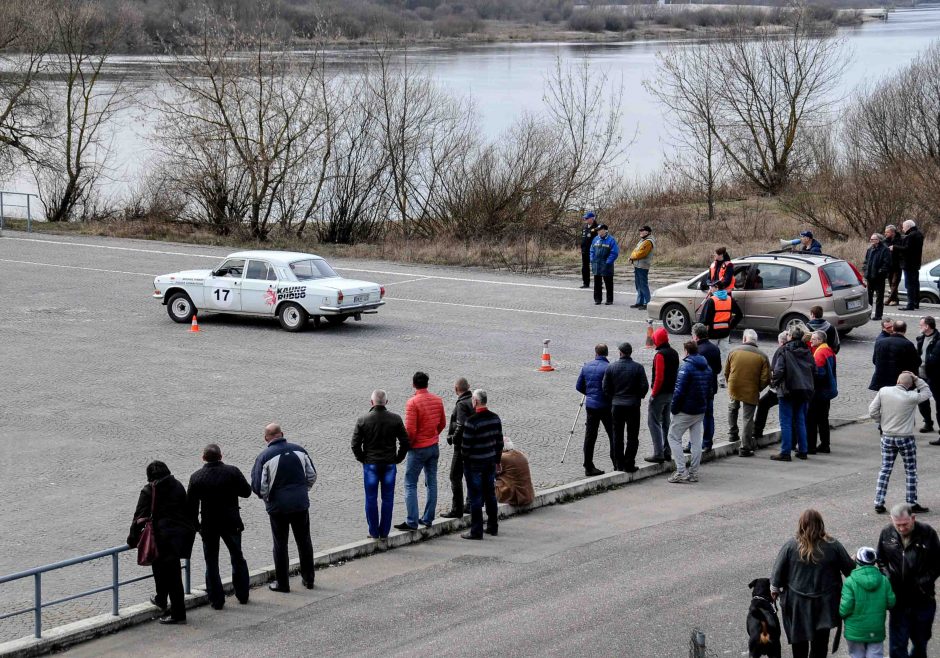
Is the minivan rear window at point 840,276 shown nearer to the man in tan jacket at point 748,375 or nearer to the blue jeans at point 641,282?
the blue jeans at point 641,282

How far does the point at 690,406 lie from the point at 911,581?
18.2 ft

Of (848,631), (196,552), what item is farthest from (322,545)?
(848,631)

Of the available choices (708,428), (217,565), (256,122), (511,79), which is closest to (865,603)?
(217,565)

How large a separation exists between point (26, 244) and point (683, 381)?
92.6 ft

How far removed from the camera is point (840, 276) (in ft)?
70.7

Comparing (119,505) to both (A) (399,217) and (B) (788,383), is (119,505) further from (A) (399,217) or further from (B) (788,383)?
(A) (399,217)

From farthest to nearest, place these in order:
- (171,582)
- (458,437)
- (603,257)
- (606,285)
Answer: (606,285), (603,257), (458,437), (171,582)

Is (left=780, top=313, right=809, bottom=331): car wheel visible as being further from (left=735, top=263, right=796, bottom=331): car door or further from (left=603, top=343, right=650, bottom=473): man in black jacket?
(left=603, top=343, right=650, bottom=473): man in black jacket

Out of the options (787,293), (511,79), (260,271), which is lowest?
(787,293)

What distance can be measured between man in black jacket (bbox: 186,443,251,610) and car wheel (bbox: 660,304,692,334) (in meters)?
13.6

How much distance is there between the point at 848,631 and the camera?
808cm

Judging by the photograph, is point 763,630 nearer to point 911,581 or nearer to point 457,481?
point 911,581

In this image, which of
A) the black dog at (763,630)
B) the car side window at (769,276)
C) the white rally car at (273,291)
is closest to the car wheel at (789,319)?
the car side window at (769,276)

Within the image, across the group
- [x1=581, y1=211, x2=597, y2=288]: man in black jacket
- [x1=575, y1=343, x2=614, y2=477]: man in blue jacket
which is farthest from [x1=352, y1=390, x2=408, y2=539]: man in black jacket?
[x1=581, y1=211, x2=597, y2=288]: man in black jacket
